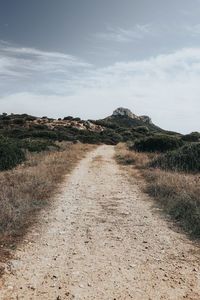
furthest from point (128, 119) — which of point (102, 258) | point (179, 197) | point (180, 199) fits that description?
point (102, 258)

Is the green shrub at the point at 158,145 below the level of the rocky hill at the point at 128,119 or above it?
below

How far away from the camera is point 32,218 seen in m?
5.22

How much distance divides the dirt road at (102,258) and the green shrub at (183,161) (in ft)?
17.5

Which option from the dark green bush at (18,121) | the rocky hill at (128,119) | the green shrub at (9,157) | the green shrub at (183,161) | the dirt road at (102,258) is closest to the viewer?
the dirt road at (102,258)

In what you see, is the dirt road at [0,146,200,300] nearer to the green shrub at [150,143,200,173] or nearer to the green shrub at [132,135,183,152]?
the green shrub at [150,143,200,173]

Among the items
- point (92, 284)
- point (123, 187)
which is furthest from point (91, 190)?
point (92, 284)

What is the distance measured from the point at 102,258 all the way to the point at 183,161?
350 inches

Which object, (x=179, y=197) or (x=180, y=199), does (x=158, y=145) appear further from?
(x=180, y=199)

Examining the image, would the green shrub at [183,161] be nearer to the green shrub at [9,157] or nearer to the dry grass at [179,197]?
the dry grass at [179,197]

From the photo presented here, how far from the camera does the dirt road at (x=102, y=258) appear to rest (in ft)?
9.37

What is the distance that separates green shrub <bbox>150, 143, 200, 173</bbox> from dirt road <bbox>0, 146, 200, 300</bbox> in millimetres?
5334

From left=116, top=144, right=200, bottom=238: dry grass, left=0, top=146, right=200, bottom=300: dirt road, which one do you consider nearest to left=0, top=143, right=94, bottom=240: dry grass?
left=0, top=146, right=200, bottom=300: dirt road

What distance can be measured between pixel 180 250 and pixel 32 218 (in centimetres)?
363

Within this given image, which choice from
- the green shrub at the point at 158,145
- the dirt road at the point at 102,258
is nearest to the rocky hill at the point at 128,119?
the green shrub at the point at 158,145
